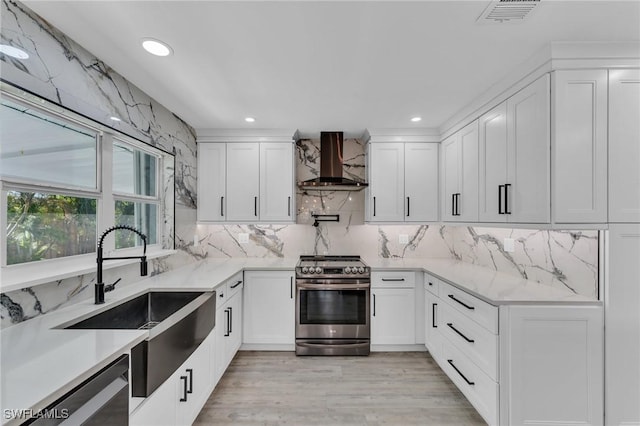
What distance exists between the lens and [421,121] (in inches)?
118

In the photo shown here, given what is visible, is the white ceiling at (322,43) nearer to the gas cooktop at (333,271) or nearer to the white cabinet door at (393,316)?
the gas cooktop at (333,271)

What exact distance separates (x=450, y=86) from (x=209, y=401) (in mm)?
3088

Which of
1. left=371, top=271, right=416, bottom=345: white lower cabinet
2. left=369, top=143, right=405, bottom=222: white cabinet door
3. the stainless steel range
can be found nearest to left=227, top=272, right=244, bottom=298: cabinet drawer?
the stainless steel range

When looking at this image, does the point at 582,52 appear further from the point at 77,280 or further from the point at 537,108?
the point at 77,280

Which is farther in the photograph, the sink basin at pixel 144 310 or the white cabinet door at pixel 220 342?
the white cabinet door at pixel 220 342

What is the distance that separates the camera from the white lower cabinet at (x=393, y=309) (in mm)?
2969

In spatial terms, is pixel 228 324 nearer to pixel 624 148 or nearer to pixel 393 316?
pixel 393 316

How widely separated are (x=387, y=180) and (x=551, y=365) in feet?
7.04

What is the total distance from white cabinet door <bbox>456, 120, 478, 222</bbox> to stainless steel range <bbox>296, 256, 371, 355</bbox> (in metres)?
1.10

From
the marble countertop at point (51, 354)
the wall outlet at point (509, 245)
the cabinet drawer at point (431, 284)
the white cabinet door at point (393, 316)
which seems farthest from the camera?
the white cabinet door at point (393, 316)

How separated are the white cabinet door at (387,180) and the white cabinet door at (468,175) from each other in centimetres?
66

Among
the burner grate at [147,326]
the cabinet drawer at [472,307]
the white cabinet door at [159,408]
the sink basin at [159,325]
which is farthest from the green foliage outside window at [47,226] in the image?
the cabinet drawer at [472,307]

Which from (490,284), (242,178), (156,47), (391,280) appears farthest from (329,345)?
(156,47)

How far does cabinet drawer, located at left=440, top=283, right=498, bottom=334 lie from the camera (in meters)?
1.80
